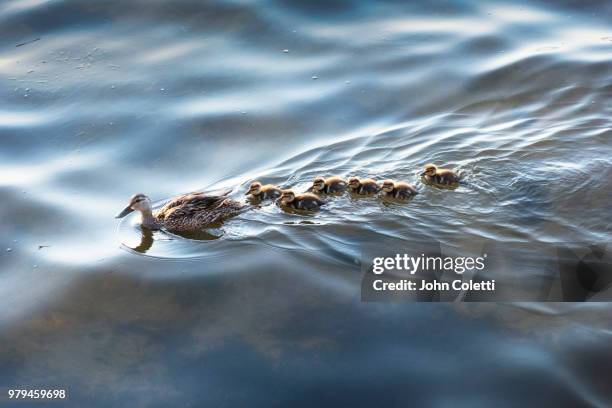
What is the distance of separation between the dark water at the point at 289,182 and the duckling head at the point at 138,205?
18 cm

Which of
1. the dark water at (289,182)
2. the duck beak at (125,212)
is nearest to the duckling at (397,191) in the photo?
the dark water at (289,182)

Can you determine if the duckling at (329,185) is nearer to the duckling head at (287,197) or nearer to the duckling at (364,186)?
the duckling at (364,186)

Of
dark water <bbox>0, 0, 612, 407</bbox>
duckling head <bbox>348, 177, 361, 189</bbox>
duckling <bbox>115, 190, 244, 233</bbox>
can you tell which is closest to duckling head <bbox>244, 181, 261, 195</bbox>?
duckling <bbox>115, 190, 244, 233</bbox>

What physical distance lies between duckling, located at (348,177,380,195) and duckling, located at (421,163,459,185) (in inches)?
16.4

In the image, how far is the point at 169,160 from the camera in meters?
7.96

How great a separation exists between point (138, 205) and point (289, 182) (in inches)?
50.3

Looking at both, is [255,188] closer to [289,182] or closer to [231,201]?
[231,201]

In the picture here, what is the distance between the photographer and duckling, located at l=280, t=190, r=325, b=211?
693cm

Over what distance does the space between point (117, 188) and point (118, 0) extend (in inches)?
162

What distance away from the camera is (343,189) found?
7.16 meters

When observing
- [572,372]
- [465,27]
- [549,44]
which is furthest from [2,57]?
[572,372]

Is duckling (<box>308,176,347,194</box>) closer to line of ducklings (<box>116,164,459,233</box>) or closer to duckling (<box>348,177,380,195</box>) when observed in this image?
line of ducklings (<box>116,164,459,233</box>)

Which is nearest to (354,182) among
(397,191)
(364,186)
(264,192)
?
(364,186)

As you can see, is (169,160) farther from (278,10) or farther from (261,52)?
(278,10)
